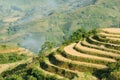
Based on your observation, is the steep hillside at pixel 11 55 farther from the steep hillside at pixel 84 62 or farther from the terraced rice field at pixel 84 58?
the terraced rice field at pixel 84 58

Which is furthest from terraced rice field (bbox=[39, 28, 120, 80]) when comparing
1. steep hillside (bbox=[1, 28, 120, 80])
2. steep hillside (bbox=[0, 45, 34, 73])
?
steep hillside (bbox=[0, 45, 34, 73])

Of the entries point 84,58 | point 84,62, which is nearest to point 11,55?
point 84,62

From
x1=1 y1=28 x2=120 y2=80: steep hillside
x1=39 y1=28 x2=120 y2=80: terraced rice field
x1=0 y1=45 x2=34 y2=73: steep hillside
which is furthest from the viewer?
x1=0 y1=45 x2=34 y2=73: steep hillside

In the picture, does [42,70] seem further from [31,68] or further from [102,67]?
[102,67]

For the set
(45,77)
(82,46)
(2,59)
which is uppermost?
(82,46)

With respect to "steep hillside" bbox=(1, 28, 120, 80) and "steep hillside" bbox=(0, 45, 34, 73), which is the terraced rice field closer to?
"steep hillside" bbox=(1, 28, 120, 80)

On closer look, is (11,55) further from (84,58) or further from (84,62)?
(84,58)

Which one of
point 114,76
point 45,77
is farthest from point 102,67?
point 45,77

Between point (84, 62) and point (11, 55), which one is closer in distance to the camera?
point (84, 62)
